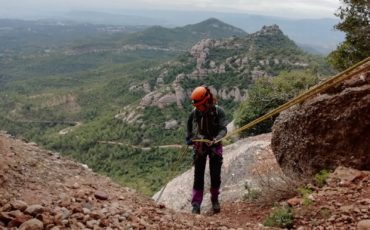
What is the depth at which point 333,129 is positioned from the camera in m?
7.80

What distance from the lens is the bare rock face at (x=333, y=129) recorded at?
754cm

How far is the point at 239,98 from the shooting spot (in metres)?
71.2

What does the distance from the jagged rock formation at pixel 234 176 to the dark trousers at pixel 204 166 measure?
4.12ft

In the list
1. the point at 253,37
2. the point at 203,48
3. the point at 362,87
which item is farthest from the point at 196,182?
the point at 253,37

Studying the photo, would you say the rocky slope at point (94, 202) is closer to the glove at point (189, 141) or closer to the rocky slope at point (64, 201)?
the rocky slope at point (64, 201)

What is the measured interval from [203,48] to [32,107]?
48515mm

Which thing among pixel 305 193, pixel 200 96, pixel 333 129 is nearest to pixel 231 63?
pixel 333 129

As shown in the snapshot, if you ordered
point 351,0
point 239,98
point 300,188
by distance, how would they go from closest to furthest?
point 300,188
point 351,0
point 239,98

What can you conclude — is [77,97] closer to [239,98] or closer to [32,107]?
[32,107]

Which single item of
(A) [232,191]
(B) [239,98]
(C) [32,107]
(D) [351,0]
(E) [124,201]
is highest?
(D) [351,0]

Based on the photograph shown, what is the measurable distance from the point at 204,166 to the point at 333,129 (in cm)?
250

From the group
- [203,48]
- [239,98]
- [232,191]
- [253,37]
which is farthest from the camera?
[253,37]

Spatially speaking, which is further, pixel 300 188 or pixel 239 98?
pixel 239 98

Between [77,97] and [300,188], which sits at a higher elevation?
[300,188]
